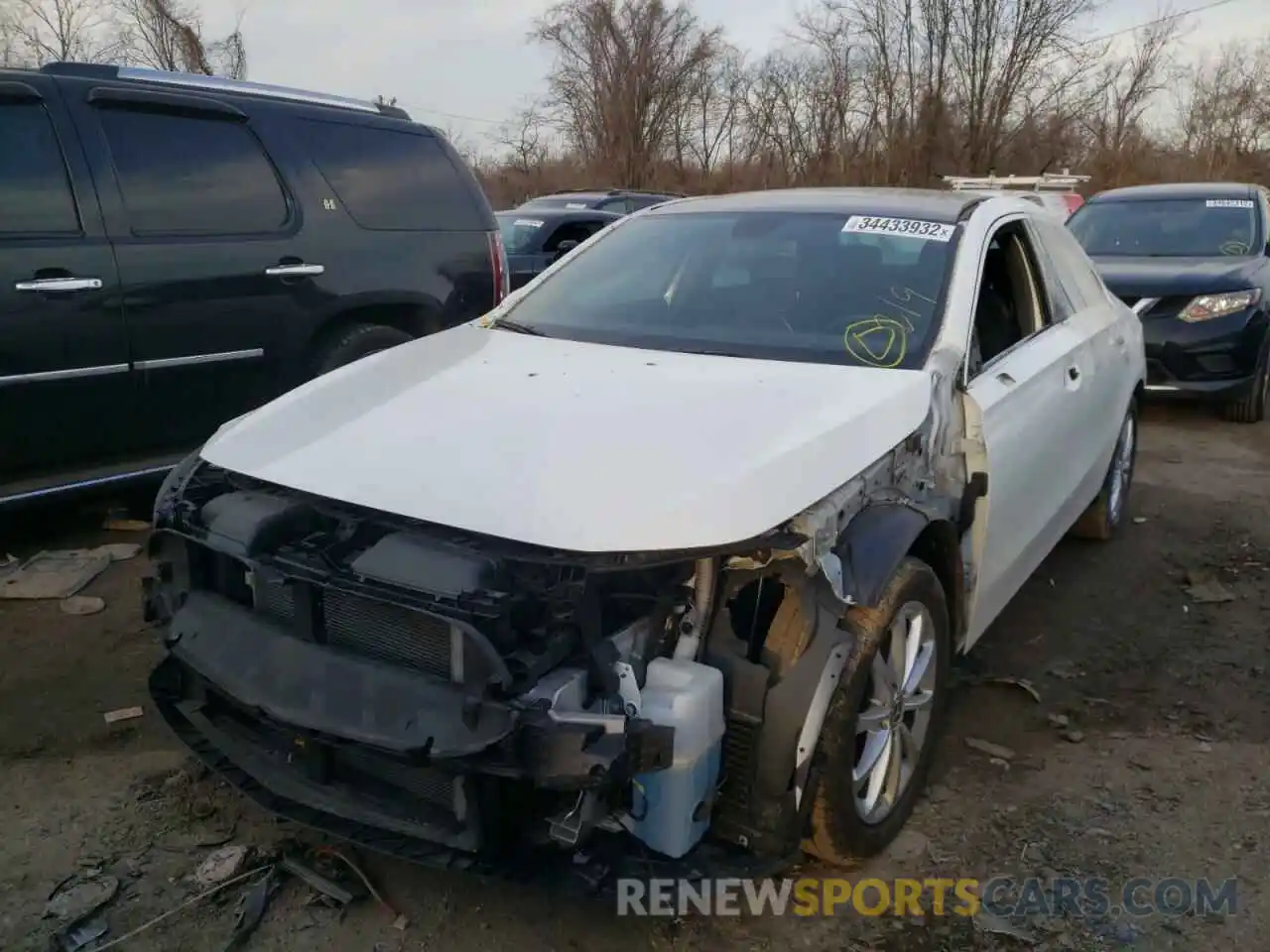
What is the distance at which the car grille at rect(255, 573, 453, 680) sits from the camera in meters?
2.26

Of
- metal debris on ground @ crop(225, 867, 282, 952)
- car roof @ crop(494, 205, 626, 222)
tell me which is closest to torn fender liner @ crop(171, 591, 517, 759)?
metal debris on ground @ crop(225, 867, 282, 952)

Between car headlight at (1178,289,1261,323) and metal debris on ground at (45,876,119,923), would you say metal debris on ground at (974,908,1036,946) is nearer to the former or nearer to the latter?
metal debris on ground at (45,876,119,923)

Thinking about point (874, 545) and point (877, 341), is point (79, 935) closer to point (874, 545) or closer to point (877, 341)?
point (874, 545)

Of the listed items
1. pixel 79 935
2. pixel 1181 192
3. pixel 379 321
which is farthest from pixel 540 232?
pixel 79 935

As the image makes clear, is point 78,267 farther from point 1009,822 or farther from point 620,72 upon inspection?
point 620,72

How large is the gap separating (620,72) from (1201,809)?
35.3 metres

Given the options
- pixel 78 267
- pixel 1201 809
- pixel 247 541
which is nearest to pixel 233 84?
pixel 78 267

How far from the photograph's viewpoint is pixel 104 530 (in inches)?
203

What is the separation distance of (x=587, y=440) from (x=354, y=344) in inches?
127

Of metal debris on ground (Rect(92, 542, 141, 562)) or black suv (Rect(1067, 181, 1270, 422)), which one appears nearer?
metal debris on ground (Rect(92, 542, 141, 562))

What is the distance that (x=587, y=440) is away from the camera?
2.53m

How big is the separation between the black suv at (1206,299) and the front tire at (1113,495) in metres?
2.32

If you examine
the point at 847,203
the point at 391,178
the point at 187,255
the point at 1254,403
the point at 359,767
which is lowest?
the point at 1254,403

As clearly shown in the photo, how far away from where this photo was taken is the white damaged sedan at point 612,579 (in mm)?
2201
